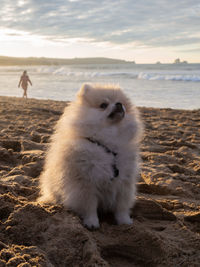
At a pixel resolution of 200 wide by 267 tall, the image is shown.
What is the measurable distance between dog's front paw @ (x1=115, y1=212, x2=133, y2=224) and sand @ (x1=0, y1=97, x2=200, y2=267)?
0.17 feet

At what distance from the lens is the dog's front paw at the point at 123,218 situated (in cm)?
243

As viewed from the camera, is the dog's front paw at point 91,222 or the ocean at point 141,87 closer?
the dog's front paw at point 91,222

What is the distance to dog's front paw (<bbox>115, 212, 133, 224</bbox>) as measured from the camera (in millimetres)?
2426

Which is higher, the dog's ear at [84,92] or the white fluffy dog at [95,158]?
the dog's ear at [84,92]

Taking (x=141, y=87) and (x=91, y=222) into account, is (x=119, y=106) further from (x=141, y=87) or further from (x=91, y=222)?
(x=141, y=87)

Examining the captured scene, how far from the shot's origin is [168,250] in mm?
2076

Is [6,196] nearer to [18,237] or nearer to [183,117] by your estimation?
[18,237]

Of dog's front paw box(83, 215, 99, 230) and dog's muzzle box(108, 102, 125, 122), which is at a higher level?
dog's muzzle box(108, 102, 125, 122)

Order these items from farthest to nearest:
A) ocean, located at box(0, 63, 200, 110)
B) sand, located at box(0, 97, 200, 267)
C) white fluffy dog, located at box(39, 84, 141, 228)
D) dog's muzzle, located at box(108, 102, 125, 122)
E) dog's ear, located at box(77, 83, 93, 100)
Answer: ocean, located at box(0, 63, 200, 110)
dog's ear, located at box(77, 83, 93, 100)
dog's muzzle, located at box(108, 102, 125, 122)
white fluffy dog, located at box(39, 84, 141, 228)
sand, located at box(0, 97, 200, 267)

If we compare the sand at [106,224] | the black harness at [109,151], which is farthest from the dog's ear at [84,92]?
the sand at [106,224]

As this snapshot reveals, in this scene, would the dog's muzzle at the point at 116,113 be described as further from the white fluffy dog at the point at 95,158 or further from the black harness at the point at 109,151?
the black harness at the point at 109,151

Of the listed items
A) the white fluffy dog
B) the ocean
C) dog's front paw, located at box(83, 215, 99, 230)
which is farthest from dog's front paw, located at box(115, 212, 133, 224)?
the ocean

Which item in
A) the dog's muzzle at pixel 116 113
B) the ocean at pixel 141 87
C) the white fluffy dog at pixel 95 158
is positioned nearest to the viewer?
the white fluffy dog at pixel 95 158

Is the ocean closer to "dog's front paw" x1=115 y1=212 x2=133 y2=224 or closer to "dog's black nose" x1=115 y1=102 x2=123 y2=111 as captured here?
"dog's black nose" x1=115 y1=102 x2=123 y2=111
